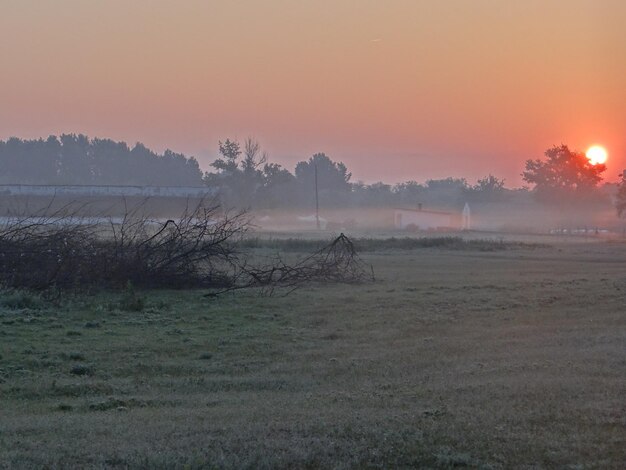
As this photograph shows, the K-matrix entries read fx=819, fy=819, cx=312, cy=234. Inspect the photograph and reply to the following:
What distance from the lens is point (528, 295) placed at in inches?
913

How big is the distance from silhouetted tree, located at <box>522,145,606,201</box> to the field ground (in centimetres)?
10268

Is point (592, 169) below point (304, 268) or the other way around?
the other way around

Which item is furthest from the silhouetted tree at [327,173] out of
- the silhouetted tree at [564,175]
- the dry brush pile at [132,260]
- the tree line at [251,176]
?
the dry brush pile at [132,260]

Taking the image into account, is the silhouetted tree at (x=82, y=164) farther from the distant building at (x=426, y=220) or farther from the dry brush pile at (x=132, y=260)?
the dry brush pile at (x=132, y=260)

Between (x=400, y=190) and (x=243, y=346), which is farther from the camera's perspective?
(x=400, y=190)

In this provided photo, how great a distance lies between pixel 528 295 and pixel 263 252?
21.8 m

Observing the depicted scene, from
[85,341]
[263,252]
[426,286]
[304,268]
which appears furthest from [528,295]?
[263,252]

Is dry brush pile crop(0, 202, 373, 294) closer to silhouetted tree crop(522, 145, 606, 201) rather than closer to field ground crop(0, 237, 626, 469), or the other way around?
field ground crop(0, 237, 626, 469)

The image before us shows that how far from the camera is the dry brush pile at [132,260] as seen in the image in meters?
23.4

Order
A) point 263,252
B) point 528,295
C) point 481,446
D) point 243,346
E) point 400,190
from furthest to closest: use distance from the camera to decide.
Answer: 1. point 400,190
2. point 263,252
3. point 528,295
4. point 243,346
5. point 481,446

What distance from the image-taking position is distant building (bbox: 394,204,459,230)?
10896 cm

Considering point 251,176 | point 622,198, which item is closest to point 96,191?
point 251,176

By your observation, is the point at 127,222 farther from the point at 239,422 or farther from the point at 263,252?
the point at 239,422

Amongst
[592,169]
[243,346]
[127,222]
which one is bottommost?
[243,346]
